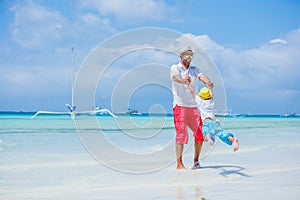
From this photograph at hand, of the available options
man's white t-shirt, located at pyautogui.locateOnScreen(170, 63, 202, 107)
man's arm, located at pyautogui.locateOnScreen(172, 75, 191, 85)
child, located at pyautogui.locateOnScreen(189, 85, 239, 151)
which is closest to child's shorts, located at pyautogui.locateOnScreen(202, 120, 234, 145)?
child, located at pyautogui.locateOnScreen(189, 85, 239, 151)

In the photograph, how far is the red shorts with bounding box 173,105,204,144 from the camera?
571 cm

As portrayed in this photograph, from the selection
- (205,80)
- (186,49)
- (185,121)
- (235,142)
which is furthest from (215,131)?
(186,49)

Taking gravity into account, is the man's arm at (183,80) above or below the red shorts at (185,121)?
above

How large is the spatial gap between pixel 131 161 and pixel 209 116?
71.4 inches

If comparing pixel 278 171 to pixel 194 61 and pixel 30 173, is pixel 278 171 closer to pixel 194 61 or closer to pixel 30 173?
pixel 194 61

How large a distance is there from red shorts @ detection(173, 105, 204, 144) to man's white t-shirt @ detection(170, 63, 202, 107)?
0.08 meters

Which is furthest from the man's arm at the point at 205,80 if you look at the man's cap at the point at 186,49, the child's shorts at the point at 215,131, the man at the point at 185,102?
the child's shorts at the point at 215,131

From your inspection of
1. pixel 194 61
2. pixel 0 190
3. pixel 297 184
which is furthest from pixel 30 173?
pixel 297 184

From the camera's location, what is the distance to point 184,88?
223 inches

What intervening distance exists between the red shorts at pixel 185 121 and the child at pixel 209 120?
0.71 ft

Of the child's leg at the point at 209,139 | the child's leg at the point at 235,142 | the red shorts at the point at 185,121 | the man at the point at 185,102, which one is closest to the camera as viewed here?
the child's leg at the point at 235,142

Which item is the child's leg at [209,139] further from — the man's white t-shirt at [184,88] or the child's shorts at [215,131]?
the man's white t-shirt at [184,88]

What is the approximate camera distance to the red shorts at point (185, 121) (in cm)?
571

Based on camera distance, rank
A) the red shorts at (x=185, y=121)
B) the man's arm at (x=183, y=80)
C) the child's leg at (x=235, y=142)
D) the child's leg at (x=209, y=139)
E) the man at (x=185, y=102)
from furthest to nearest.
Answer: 1. the red shorts at (x=185, y=121)
2. the man at (x=185, y=102)
3. the man's arm at (x=183, y=80)
4. the child's leg at (x=209, y=139)
5. the child's leg at (x=235, y=142)
